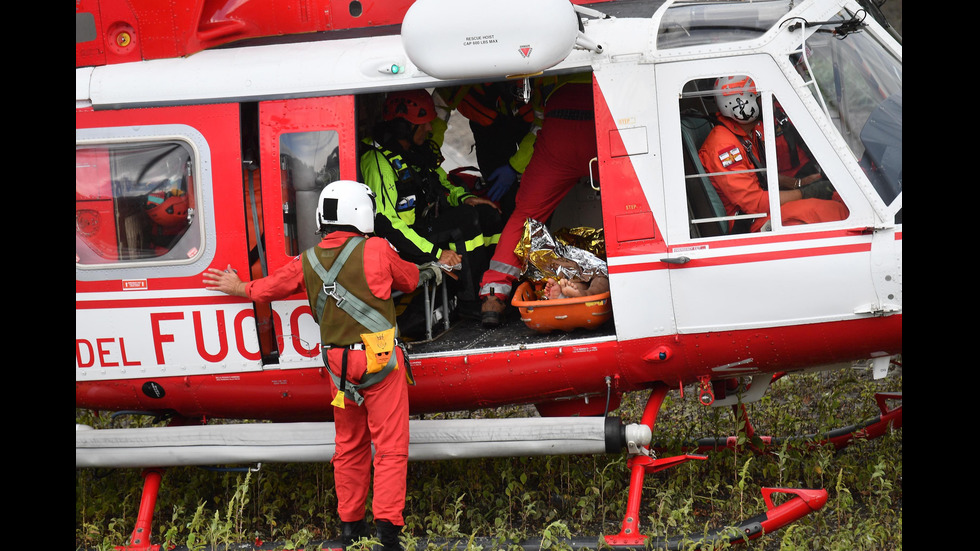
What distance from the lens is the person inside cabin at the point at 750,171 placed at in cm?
489

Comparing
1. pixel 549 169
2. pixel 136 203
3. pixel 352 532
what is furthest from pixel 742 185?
pixel 136 203

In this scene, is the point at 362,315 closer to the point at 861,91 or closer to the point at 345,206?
the point at 345,206

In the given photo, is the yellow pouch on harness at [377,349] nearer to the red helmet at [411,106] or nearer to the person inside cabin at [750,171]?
the red helmet at [411,106]

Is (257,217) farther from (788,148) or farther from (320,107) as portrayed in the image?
(788,148)

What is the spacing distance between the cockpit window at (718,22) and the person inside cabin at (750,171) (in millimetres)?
235

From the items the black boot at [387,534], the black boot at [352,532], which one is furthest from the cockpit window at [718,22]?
the black boot at [352,532]

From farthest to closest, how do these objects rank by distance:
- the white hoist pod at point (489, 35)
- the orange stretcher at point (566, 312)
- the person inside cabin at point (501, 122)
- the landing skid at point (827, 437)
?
the landing skid at point (827, 437), the person inside cabin at point (501, 122), the orange stretcher at point (566, 312), the white hoist pod at point (489, 35)

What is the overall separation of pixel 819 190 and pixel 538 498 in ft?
8.69

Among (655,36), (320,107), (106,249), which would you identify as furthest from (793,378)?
(106,249)

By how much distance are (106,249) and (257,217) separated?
2.90 feet

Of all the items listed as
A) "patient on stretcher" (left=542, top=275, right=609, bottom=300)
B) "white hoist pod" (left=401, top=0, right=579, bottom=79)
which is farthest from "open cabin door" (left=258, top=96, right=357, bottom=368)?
"patient on stretcher" (left=542, top=275, right=609, bottom=300)

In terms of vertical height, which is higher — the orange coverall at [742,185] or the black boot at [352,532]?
the orange coverall at [742,185]

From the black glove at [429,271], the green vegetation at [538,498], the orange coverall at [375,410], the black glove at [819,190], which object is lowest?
the green vegetation at [538,498]

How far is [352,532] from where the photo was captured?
5.29m
